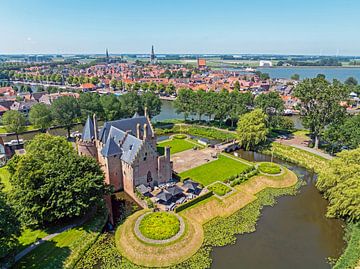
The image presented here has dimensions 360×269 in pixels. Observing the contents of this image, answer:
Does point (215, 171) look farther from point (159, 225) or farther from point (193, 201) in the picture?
point (159, 225)

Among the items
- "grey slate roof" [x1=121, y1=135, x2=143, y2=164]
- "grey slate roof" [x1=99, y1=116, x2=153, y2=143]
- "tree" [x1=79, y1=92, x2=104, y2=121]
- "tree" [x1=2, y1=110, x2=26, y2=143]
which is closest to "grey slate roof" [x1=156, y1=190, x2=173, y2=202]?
"grey slate roof" [x1=121, y1=135, x2=143, y2=164]

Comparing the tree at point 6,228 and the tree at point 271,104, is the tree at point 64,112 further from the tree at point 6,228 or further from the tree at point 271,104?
the tree at point 271,104

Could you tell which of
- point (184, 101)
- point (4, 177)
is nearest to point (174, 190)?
point (4, 177)

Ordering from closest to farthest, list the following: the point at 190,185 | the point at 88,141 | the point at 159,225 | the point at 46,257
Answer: the point at 46,257
the point at 159,225
the point at 190,185
the point at 88,141

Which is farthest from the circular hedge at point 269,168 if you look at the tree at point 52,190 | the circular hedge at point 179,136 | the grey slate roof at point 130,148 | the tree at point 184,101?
the tree at point 184,101

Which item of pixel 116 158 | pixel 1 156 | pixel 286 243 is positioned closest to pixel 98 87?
pixel 1 156

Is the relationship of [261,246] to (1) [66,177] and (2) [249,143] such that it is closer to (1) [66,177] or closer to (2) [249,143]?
(1) [66,177]
